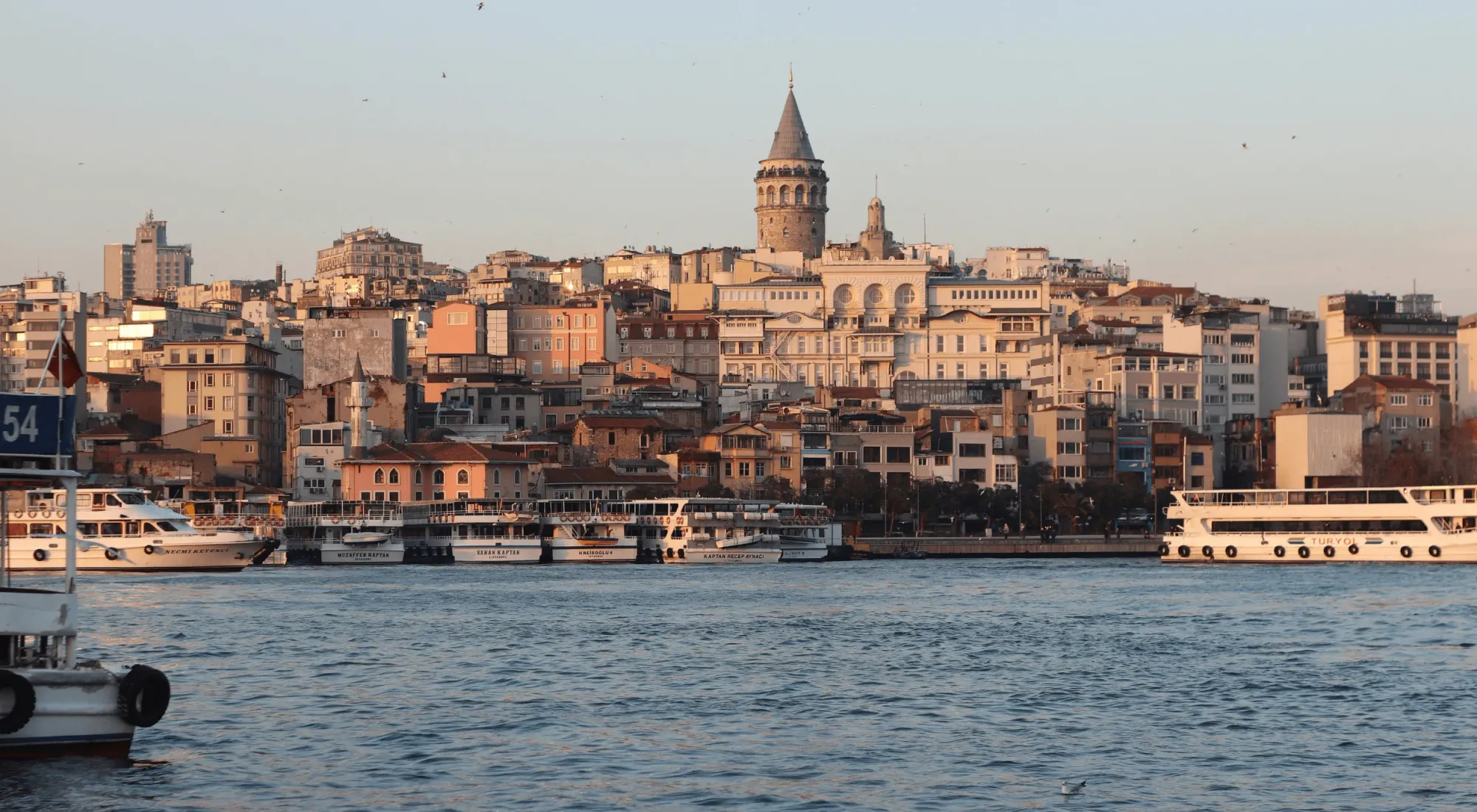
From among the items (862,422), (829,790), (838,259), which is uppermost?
(838,259)

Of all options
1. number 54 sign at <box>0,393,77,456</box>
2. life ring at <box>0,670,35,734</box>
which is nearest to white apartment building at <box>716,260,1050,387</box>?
number 54 sign at <box>0,393,77,456</box>

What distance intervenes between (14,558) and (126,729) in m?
47.5

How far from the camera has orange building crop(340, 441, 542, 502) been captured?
8138cm

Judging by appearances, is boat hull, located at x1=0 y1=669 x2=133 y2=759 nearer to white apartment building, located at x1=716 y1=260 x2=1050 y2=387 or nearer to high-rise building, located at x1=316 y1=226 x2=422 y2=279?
white apartment building, located at x1=716 y1=260 x2=1050 y2=387

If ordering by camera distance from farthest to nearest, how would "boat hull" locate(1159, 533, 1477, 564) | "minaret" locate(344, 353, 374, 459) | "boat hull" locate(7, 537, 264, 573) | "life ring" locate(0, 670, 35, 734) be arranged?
1. "minaret" locate(344, 353, 374, 459)
2. "boat hull" locate(1159, 533, 1477, 564)
3. "boat hull" locate(7, 537, 264, 573)
4. "life ring" locate(0, 670, 35, 734)

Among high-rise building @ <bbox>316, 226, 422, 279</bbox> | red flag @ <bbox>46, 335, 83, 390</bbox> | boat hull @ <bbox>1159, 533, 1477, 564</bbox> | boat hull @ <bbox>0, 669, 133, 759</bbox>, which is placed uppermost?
high-rise building @ <bbox>316, 226, 422, 279</bbox>

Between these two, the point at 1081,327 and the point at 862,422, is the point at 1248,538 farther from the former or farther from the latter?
→ the point at 1081,327

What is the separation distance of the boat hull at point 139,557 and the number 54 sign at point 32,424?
45649 mm

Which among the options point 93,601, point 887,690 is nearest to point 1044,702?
point 887,690

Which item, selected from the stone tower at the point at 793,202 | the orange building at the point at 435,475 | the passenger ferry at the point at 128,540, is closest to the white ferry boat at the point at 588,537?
the orange building at the point at 435,475

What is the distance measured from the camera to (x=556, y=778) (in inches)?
857

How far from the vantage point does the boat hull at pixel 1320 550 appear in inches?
2611

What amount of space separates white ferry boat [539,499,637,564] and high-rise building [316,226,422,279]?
3922 inches

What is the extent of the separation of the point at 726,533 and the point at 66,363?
5491 centimetres
